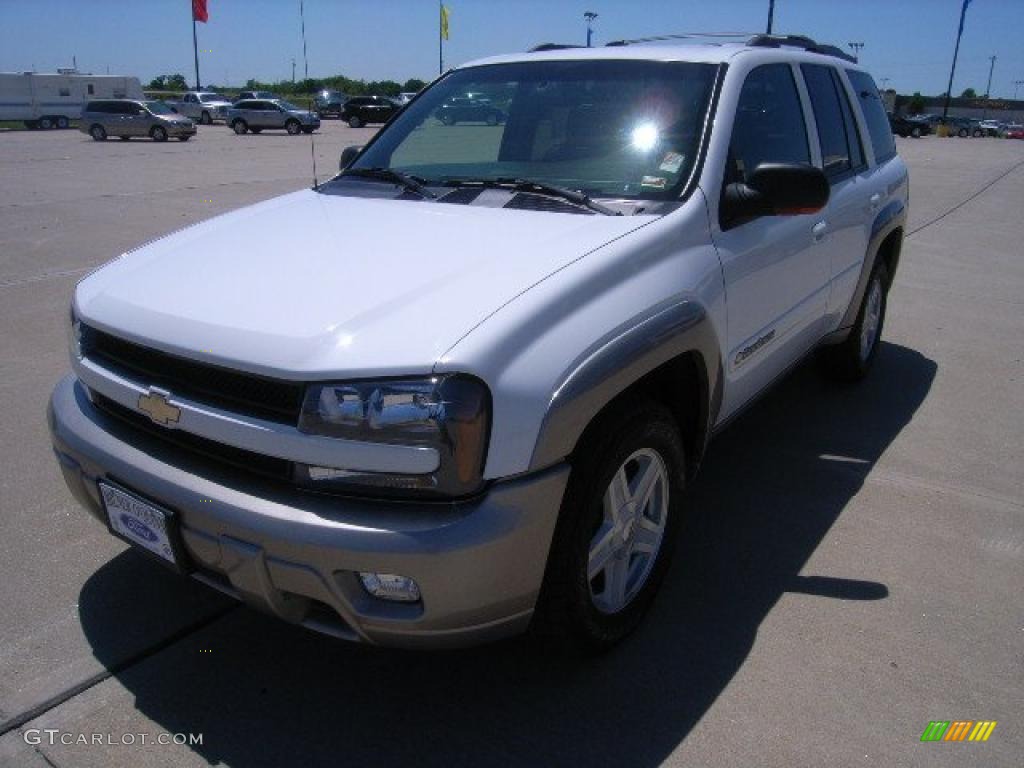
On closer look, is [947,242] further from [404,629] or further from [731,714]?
[404,629]

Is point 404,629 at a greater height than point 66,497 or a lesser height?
greater

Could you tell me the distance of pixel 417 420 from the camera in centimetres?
194

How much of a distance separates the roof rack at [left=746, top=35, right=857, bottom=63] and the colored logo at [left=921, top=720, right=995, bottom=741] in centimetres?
279

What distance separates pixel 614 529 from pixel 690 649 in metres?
0.51

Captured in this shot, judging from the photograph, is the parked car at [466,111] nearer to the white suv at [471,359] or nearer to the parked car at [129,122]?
the white suv at [471,359]

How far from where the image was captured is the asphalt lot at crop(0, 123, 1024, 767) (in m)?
2.31

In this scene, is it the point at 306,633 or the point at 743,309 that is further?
the point at 743,309

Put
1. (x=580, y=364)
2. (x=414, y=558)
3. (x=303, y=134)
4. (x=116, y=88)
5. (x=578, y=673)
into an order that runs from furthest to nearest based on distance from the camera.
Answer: (x=116, y=88), (x=303, y=134), (x=578, y=673), (x=580, y=364), (x=414, y=558)

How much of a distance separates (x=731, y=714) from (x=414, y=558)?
111 cm

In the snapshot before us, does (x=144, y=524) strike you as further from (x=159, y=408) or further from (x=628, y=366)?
(x=628, y=366)

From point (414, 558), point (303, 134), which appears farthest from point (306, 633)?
point (303, 134)

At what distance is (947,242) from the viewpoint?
35.6 ft

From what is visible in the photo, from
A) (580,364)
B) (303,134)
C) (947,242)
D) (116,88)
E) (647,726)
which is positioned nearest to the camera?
(580,364)

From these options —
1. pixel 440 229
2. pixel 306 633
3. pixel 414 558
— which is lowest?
pixel 306 633
